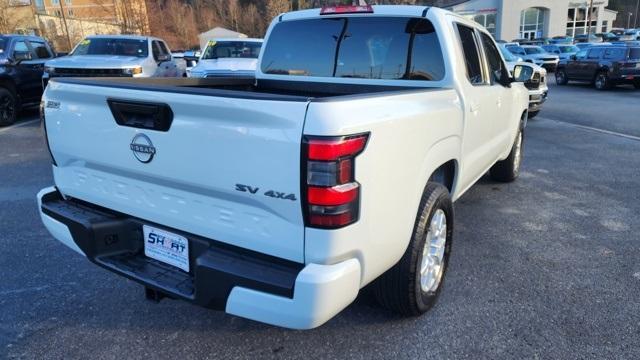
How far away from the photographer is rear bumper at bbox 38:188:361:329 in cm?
199

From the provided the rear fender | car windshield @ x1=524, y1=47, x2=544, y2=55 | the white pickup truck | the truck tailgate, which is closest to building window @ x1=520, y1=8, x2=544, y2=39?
car windshield @ x1=524, y1=47, x2=544, y2=55

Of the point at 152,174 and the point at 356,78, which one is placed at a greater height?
the point at 356,78

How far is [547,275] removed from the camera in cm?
357

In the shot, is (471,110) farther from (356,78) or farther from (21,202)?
(21,202)

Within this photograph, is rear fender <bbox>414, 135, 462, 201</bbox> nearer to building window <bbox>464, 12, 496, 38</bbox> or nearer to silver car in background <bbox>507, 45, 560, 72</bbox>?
silver car in background <bbox>507, 45, 560, 72</bbox>

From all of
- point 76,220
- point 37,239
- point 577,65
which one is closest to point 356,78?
point 76,220

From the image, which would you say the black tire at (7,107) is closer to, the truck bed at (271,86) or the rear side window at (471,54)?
the truck bed at (271,86)

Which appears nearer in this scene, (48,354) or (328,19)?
(48,354)

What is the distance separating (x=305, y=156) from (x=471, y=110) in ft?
6.75

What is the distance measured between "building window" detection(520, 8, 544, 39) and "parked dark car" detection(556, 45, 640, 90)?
136ft

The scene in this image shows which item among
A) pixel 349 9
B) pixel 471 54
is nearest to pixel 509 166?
pixel 471 54

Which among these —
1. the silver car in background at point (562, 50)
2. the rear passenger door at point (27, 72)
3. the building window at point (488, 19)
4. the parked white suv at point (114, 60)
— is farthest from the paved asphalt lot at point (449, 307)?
the building window at point (488, 19)

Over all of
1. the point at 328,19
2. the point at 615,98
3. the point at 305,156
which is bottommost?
the point at 615,98

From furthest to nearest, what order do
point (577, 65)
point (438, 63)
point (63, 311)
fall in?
point (577, 65), point (438, 63), point (63, 311)
